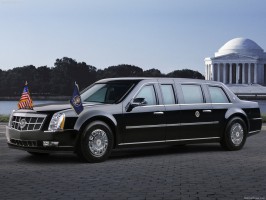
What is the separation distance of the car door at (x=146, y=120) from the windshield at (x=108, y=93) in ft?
0.99

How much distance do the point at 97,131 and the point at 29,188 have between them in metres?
3.18

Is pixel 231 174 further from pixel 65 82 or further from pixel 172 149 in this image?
pixel 65 82

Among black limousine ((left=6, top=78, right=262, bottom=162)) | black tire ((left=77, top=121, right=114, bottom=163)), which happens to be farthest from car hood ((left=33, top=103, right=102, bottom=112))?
black tire ((left=77, top=121, right=114, bottom=163))

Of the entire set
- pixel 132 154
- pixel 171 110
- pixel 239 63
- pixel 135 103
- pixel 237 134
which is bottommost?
pixel 132 154

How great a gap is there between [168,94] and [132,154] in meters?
1.51

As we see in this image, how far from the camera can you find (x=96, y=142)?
11406 millimetres

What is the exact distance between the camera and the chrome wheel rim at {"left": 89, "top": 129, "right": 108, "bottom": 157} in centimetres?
1135

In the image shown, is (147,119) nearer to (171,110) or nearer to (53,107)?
(171,110)

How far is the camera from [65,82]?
554 feet

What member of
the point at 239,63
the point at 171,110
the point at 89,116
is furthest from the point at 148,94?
the point at 239,63

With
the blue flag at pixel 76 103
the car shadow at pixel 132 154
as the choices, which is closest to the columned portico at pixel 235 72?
the car shadow at pixel 132 154

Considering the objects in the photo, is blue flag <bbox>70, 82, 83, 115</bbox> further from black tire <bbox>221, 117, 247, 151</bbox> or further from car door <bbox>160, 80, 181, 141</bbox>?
black tire <bbox>221, 117, 247, 151</bbox>

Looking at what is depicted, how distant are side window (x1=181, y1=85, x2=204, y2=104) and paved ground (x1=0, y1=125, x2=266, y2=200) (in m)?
1.16

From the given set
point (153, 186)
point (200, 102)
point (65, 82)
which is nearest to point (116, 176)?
point (153, 186)
